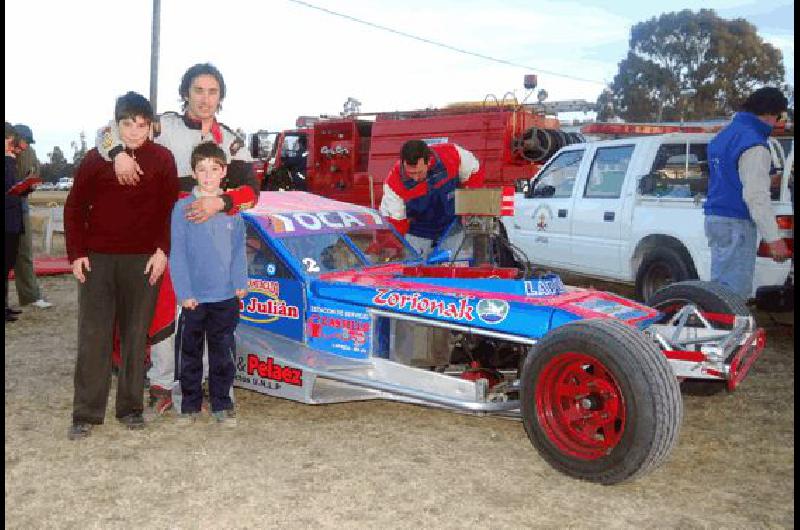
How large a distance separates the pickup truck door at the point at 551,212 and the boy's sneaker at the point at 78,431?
18.8ft

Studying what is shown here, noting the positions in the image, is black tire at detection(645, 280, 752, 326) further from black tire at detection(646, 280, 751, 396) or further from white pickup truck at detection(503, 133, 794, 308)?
white pickup truck at detection(503, 133, 794, 308)

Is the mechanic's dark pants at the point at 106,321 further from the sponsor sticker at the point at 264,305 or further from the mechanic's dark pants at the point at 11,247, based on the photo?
the mechanic's dark pants at the point at 11,247

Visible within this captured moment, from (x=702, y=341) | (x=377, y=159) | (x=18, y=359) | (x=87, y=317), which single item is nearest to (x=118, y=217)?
(x=87, y=317)

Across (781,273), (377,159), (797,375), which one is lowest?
(797,375)

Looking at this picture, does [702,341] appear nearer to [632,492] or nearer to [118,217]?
[632,492]

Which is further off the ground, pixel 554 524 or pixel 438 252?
pixel 438 252

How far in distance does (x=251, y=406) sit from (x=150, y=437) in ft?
2.62

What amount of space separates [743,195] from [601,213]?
282 cm

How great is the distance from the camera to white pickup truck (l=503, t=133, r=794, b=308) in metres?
7.18

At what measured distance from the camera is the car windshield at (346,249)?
4.86 metres

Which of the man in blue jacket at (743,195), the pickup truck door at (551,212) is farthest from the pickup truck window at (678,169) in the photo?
the man in blue jacket at (743,195)

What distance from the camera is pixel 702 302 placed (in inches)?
194

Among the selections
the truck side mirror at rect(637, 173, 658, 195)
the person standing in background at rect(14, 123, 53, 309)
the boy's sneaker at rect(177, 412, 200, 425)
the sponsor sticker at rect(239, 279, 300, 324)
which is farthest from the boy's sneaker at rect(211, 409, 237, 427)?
the truck side mirror at rect(637, 173, 658, 195)

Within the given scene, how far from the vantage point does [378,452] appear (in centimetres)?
421
